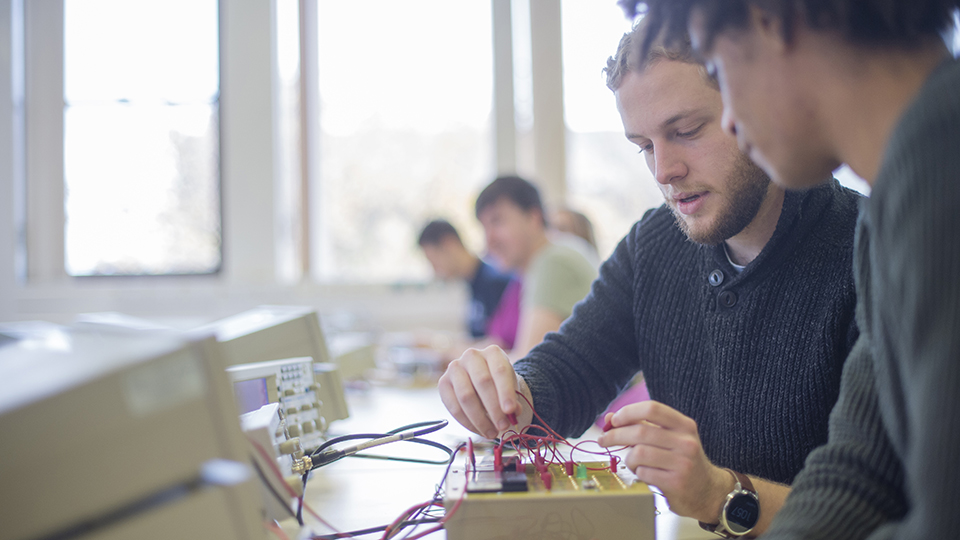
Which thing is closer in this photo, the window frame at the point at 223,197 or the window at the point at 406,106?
the window frame at the point at 223,197

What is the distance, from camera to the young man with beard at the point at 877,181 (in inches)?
17.1

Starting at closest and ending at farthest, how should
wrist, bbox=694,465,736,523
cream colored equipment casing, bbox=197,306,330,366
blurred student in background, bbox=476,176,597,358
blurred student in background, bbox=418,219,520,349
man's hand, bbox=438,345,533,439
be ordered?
wrist, bbox=694,465,736,523 < man's hand, bbox=438,345,533,439 < cream colored equipment casing, bbox=197,306,330,366 < blurred student in background, bbox=476,176,597,358 < blurred student in background, bbox=418,219,520,349

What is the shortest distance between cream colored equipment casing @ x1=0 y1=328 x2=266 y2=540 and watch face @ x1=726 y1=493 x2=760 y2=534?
59 centimetres

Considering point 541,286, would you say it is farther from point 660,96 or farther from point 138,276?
point 138,276

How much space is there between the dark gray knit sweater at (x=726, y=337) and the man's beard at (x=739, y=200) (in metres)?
0.05

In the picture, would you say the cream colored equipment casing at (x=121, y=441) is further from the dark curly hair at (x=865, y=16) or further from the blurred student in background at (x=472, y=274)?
the blurred student in background at (x=472, y=274)

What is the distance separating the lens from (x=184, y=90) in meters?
3.53

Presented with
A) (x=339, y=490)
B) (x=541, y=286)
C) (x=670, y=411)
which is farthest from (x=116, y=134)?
(x=670, y=411)

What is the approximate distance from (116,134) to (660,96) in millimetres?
3470

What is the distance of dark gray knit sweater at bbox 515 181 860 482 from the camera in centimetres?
97

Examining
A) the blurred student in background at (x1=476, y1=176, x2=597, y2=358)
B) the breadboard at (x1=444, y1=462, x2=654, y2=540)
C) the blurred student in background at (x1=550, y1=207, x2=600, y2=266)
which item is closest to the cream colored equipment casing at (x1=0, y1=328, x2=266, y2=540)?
the breadboard at (x1=444, y1=462, x2=654, y2=540)

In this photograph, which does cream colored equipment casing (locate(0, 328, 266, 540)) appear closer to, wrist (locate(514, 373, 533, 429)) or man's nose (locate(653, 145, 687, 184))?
wrist (locate(514, 373, 533, 429))

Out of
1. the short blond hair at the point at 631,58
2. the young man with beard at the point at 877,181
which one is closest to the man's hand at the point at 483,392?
the young man with beard at the point at 877,181

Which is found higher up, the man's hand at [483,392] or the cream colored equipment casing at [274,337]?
the cream colored equipment casing at [274,337]
